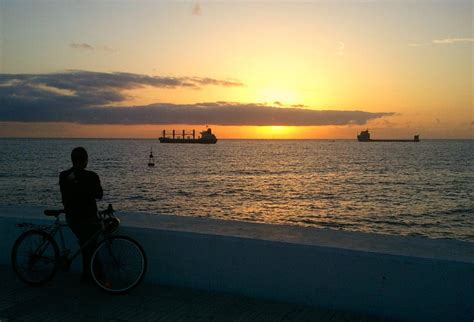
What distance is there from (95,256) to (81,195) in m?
0.73

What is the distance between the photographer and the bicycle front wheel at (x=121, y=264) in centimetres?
496

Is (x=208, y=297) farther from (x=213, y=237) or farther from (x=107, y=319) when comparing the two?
(x=107, y=319)

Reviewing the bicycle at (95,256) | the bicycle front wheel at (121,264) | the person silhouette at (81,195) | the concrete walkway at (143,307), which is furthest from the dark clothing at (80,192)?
the concrete walkway at (143,307)

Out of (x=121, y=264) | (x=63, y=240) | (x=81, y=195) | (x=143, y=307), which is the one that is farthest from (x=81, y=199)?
(x=143, y=307)

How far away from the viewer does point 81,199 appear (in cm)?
503

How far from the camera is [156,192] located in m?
41.0

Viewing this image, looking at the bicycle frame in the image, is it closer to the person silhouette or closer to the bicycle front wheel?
the person silhouette

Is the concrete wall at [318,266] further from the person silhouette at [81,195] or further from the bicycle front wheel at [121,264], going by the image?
the person silhouette at [81,195]

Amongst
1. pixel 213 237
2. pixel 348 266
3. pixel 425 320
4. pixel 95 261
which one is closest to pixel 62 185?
pixel 95 261

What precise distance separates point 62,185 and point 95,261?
97cm

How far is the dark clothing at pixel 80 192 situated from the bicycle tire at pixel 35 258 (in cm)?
54

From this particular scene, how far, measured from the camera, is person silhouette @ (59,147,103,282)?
498cm

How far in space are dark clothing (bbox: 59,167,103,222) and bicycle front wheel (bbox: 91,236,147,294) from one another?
1.33 ft

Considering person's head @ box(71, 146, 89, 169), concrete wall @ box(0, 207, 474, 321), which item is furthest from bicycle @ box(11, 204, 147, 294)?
person's head @ box(71, 146, 89, 169)
